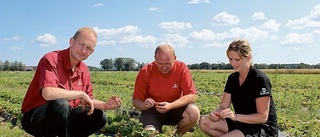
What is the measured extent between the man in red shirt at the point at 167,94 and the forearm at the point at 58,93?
116cm

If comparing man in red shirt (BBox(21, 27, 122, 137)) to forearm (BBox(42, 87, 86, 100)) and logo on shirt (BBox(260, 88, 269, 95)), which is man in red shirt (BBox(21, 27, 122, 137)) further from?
logo on shirt (BBox(260, 88, 269, 95))

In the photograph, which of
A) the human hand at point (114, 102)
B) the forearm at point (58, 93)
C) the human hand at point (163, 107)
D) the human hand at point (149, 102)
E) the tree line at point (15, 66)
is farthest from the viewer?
the tree line at point (15, 66)

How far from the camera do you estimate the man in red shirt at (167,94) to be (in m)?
4.90

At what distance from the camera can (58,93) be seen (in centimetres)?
379

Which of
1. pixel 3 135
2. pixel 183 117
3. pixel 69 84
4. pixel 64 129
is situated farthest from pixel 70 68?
pixel 3 135

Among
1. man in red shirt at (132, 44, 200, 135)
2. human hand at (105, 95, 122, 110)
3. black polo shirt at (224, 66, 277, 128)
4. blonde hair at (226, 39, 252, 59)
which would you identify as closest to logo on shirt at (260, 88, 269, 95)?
black polo shirt at (224, 66, 277, 128)

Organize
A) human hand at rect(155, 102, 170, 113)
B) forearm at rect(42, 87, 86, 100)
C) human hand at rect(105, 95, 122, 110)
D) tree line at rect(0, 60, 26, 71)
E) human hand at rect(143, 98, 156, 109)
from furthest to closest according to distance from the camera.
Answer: tree line at rect(0, 60, 26, 71) → human hand at rect(143, 98, 156, 109) → human hand at rect(155, 102, 170, 113) → human hand at rect(105, 95, 122, 110) → forearm at rect(42, 87, 86, 100)

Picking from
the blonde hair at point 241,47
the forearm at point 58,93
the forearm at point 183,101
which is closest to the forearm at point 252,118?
the blonde hair at point 241,47

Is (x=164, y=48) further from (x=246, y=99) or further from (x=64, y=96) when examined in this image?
(x=64, y=96)

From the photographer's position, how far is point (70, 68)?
411 centimetres

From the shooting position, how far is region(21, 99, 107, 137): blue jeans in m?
3.85

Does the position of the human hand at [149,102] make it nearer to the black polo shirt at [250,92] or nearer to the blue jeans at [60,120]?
the blue jeans at [60,120]

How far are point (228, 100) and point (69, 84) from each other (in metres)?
1.72

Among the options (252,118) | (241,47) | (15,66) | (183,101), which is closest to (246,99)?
(252,118)
